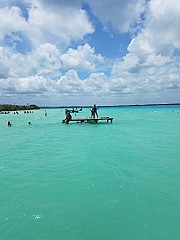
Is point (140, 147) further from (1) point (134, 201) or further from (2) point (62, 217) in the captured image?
(2) point (62, 217)

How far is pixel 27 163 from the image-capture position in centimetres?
1229

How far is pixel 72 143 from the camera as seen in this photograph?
1833 centimetres

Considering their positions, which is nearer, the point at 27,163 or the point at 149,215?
the point at 149,215

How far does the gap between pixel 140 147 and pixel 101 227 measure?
10.6 m

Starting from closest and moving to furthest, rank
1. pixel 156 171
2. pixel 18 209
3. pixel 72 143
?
1. pixel 18 209
2. pixel 156 171
3. pixel 72 143

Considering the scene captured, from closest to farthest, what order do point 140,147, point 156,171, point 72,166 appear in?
point 156,171 < point 72,166 < point 140,147

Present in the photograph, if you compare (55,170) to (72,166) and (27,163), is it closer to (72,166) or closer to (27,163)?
(72,166)

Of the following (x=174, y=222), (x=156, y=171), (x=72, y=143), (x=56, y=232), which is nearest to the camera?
(x=56, y=232)

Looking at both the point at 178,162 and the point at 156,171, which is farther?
the point at 178,162

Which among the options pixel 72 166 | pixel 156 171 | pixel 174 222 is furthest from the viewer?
pixel 72 166

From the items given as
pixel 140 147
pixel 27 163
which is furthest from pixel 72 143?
pixel 27 163

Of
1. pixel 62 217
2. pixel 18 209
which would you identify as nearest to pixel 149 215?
pixel 62 217

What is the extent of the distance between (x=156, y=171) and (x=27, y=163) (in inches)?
241

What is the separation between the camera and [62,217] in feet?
21.3
